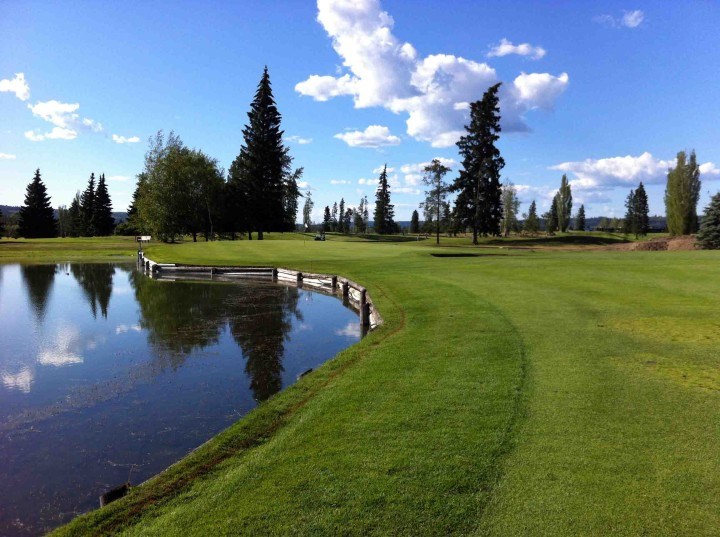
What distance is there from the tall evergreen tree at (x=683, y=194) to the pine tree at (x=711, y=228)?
17.1 metres

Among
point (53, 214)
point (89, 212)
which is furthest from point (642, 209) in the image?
point (53, 214)

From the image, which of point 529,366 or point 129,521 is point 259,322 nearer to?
point 529,366

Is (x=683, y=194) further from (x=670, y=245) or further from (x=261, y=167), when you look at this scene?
(x=261, y=167)

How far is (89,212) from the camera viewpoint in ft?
259

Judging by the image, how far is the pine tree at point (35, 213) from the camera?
71.5 metres

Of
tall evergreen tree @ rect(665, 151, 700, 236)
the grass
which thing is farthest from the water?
tall evergreen tree @ rect(665, 151, 700, 236)

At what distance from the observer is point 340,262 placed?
2797 cm

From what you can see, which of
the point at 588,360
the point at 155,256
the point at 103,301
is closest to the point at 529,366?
the point at 588,360

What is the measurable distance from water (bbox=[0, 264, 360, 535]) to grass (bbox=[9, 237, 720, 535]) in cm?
137

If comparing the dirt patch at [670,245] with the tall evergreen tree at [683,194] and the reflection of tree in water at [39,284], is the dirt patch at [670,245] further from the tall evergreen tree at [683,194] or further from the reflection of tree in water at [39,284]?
the reflection of tree in water at [39,284]

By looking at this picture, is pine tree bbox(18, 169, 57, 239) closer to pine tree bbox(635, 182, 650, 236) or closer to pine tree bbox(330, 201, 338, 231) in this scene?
pine tree bbox(330, 201, 338, 231)

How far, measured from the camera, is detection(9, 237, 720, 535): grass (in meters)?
3.46

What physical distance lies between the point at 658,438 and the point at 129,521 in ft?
16.8

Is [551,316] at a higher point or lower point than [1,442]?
higher
